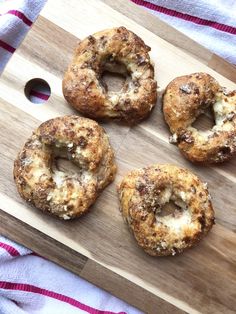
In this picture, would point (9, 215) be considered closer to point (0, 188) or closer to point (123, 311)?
point (0, 188)

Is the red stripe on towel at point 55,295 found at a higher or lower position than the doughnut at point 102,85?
lower

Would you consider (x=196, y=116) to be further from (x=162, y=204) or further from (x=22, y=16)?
(x=22, y=16)

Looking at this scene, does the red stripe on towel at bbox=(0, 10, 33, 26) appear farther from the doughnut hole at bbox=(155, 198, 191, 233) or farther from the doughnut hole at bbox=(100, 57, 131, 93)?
the doughnut hole at bbox=(155, 198, 191, 233)

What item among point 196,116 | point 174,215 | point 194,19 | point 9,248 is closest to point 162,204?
point 174,215

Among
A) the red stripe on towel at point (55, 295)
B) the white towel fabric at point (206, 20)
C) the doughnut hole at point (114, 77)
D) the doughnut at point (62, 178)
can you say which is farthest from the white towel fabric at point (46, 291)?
the white towel fabric at point (206, 20)

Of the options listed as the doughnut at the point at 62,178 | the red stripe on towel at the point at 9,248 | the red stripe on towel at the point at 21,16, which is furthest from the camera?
the red stripe on towel at the point at 21,16

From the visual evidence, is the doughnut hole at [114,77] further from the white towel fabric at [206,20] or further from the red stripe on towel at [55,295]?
the red stripe on towel at [55,295]

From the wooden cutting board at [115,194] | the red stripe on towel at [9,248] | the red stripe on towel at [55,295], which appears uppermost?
the wooden cutting board at [115,194]

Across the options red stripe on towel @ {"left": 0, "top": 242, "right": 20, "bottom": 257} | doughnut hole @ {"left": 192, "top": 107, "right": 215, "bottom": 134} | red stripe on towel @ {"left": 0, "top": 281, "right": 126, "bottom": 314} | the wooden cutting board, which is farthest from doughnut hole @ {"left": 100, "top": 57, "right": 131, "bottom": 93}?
red stripe on towel @ {"left": 0, "top": 281, "right": 126, "bottom": 314}
